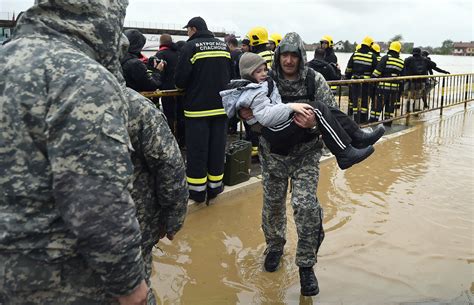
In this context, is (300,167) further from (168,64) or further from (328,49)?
(328,49)

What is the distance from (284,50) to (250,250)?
1.82m

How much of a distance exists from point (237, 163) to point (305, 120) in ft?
8.15

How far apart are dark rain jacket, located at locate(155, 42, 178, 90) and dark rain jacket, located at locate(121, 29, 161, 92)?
4.32 feet

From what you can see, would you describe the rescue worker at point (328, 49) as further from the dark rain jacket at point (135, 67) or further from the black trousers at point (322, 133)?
the black trousers at point (322, 133)

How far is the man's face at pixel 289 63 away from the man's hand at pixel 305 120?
1.43ft

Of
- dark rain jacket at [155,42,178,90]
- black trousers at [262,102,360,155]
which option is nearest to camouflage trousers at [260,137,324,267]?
black trousers at [262,102,360,155]

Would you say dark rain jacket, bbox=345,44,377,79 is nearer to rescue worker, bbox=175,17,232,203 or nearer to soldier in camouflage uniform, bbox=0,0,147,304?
rescue worker, bbox=175,17,232,203

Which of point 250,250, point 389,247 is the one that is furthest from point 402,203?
point 250,250

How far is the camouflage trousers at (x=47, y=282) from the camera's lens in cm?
162

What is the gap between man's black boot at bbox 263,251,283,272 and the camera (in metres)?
3.78

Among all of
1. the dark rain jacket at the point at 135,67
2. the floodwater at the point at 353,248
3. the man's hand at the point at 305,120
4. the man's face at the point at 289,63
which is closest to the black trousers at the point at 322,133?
the man's hand at the point at 305,120

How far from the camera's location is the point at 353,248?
13.7 feet

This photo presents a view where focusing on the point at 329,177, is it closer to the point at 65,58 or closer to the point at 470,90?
the point at 65,58

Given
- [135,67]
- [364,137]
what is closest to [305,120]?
[364,137]
